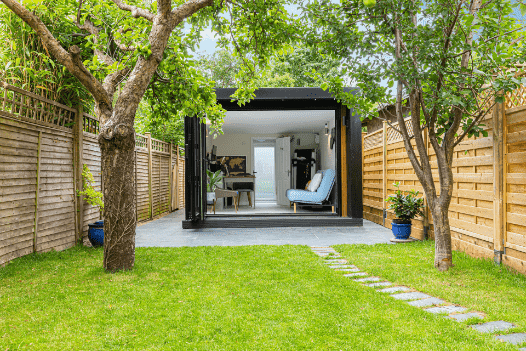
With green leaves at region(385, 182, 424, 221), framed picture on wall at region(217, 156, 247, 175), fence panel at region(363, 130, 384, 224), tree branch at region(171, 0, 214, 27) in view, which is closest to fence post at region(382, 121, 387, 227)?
fence panel at region(363, 130, 384, 224)

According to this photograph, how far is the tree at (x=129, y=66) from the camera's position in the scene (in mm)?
3385

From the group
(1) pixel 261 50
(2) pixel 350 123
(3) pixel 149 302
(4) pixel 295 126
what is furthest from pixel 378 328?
(4) pixel 295 126

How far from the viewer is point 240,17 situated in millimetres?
4461

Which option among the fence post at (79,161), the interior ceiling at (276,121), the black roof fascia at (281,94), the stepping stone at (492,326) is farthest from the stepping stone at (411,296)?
the interior ceiling at (276,121)

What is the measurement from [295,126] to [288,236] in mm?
5108

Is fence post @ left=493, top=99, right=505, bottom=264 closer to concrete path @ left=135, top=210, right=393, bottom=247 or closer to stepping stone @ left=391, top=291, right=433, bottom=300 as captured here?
stepping stone @ left=391, top=291, right=433, bottom=300

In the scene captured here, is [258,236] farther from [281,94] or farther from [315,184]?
[315,184]

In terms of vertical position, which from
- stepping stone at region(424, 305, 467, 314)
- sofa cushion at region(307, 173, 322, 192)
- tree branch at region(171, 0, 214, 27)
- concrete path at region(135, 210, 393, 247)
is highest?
tree branch at region(171, 0, 214, 27)

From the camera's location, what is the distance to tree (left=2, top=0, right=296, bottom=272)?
3.38 meters

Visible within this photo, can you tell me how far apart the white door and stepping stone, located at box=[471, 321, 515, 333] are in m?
8.30

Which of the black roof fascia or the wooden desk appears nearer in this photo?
the black roof fascia

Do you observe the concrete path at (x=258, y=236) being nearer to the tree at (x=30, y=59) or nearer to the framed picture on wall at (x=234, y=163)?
the tree at (x=30, y=59)

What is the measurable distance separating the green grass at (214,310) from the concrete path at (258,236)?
1.25 m

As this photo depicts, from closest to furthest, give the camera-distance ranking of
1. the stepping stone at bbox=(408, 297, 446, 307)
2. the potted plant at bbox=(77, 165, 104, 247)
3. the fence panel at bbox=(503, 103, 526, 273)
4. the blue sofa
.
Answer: the stepping stone at bbox=(408, 297, 446, 307)
the fence panel at bbox=(503, 103, 526, 273)
the potted plant at bbox=(77, 165, 104, 247)
the blue sofa
